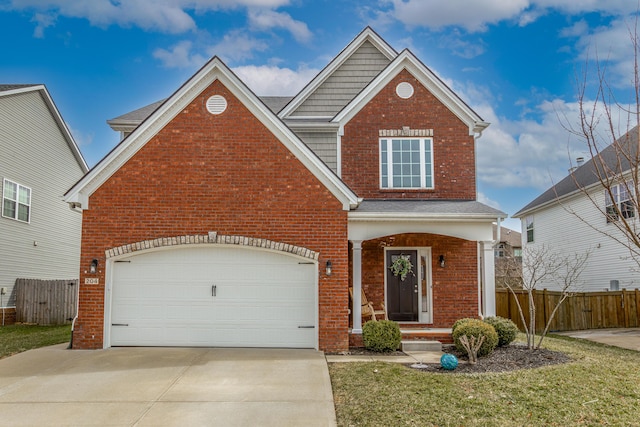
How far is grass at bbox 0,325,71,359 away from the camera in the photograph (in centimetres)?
1217

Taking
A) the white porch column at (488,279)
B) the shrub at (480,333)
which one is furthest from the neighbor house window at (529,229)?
the shrub at (480,333)

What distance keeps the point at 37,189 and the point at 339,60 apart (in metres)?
12.5

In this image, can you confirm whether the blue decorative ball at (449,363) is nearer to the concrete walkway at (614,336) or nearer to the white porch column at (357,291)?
the white porch column at (357,291)

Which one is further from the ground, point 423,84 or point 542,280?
point 423,84

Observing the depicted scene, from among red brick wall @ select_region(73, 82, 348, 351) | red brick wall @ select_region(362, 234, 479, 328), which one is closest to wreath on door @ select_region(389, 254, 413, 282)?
red brick wall @ select_region(362, 234, 479, 328)

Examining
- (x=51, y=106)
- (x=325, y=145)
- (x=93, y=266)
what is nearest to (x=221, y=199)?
(x=93, y=266)

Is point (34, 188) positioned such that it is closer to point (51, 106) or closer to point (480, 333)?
point (51, 106)

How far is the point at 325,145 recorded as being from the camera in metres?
15.1

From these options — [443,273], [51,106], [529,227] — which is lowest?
[443,273]

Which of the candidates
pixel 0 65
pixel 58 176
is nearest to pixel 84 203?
pixel 58 176

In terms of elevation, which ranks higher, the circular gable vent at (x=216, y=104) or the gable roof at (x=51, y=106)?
the gable roof at (x=51, y=106)

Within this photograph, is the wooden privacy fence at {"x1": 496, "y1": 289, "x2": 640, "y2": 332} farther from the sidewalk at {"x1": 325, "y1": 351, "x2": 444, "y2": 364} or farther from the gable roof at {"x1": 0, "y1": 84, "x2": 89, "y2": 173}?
the gable roof at {"x1": 0, "y1": 84, "x2": 89, "y2": 173}

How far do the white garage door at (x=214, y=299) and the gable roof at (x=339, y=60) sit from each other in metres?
5.78

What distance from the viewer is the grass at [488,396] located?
688 centimetres
